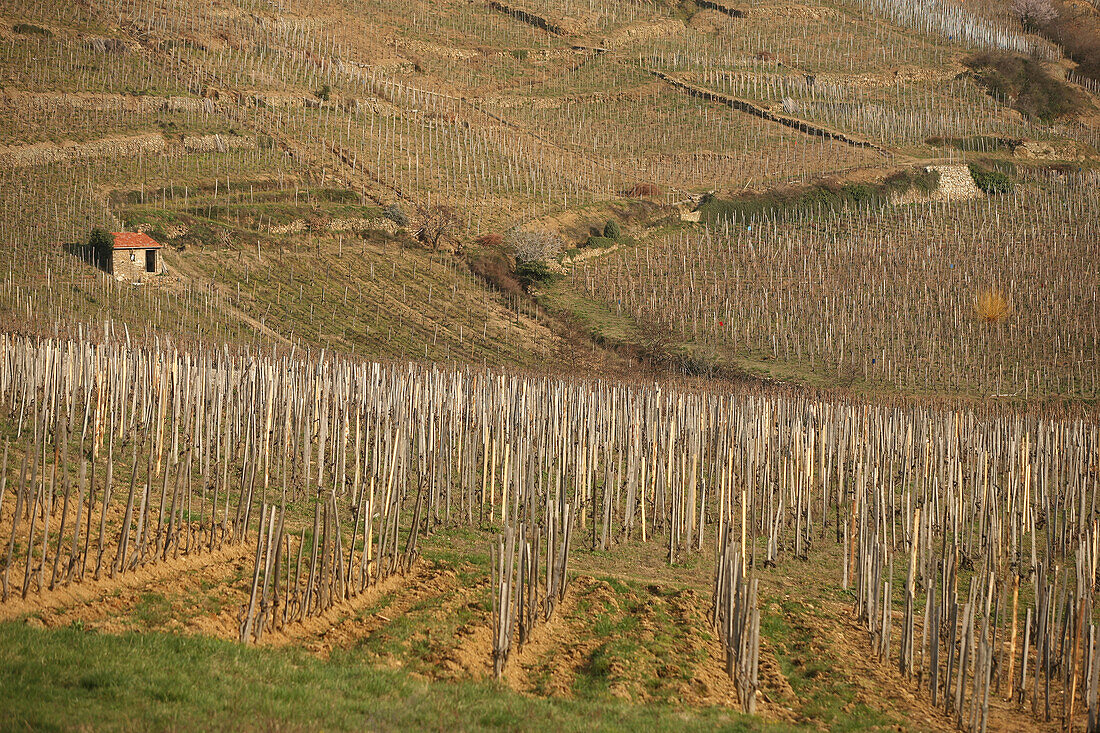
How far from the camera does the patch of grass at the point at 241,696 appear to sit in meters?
6.84

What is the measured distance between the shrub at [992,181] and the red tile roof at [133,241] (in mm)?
43468

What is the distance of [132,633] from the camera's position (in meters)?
8.50

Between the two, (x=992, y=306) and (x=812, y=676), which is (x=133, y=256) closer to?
(x=812, y=676)

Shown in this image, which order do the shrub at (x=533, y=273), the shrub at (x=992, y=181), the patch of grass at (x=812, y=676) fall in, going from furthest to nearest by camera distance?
the shrub at (x=992, y=181), the shrub at (x=533, y=273), the patch of grass at (x=812, y=676)

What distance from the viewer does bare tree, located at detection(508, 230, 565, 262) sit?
40656mm

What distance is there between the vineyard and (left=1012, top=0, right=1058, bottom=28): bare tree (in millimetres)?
23758

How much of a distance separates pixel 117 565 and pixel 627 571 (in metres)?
6.24

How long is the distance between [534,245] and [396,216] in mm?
5883

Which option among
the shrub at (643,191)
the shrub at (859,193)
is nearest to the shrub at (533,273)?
the shrub at (643,191)

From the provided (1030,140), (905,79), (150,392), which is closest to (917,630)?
(150,392)

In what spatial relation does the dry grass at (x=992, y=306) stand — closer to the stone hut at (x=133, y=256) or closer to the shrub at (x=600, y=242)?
the shrub at (x=600, y=242)

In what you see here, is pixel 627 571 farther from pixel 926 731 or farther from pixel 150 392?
pixel 150 392

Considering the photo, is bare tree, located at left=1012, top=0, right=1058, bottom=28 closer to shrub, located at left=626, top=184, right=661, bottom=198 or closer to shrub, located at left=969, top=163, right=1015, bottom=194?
shrub, located at left=969, top=163, right=1015, bottom=194

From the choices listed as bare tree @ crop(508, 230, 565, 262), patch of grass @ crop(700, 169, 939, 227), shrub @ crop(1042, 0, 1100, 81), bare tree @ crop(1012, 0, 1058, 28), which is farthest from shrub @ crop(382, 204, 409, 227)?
bare tree @ crop(1012, 0, 1058, 28)
